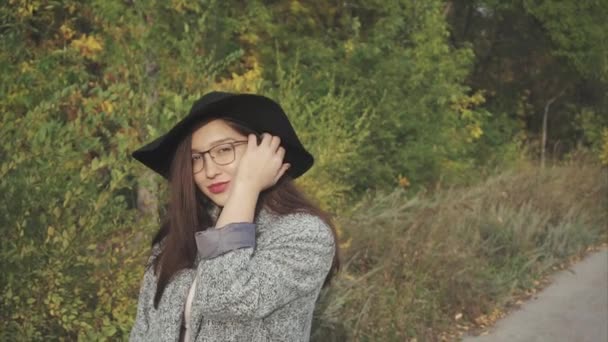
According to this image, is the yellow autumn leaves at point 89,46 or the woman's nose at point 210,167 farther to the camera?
the yellow autumn leaves at point 89,46

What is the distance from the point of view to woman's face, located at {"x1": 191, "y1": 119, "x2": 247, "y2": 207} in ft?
6.11

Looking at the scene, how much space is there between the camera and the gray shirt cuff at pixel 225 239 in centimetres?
170

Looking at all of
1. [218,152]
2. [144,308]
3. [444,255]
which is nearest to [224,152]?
[218,152]

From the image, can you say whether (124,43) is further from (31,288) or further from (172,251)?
(172,251)

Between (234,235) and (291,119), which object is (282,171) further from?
(291,119)

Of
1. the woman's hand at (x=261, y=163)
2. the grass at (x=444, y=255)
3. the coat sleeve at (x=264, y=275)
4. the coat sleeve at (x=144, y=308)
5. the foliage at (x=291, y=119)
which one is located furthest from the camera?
the grass at (x=444, y=255)

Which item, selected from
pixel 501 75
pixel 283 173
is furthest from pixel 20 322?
pixel 501 75

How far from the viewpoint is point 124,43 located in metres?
4.95

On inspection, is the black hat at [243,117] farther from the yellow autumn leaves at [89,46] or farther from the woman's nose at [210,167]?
the yellow autumn leaves at [89,46]

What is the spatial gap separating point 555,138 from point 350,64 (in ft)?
38.9

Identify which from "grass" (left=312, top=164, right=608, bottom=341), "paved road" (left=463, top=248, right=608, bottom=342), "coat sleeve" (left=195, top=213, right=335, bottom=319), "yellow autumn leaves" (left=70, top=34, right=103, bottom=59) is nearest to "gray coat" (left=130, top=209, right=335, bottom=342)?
"coat sleeve" (left=195, top=213, right=335, bottom=319)


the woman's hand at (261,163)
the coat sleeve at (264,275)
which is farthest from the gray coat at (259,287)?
the woman's hand at (261,163)

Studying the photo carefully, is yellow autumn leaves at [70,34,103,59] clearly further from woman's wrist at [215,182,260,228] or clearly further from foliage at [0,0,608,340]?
woman's wrist at [215,182,260,228]

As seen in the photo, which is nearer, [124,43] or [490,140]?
[124,43]
